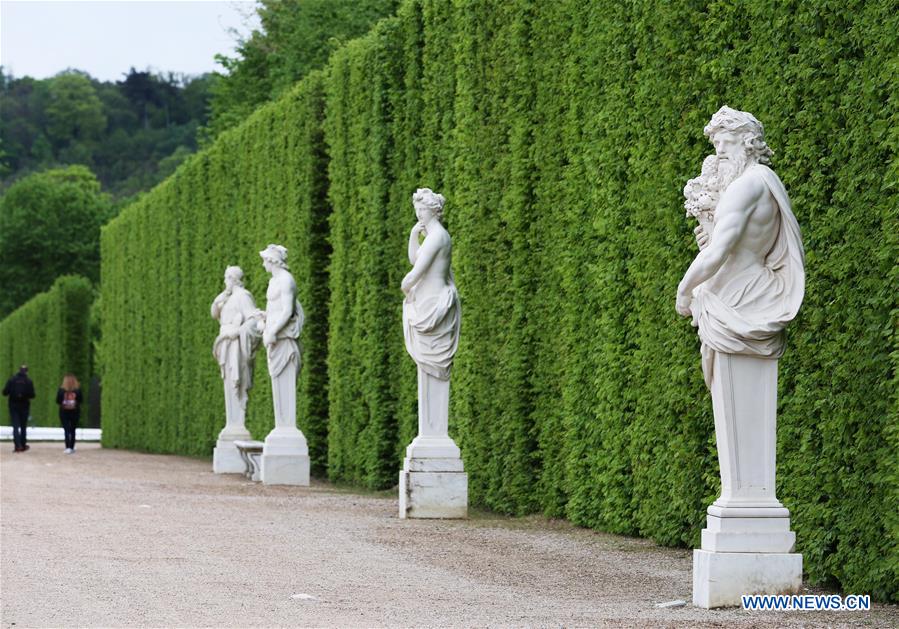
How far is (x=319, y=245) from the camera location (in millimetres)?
19391

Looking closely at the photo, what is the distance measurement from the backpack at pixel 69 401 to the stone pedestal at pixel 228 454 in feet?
31.2

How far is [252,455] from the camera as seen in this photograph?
18016 millimetres

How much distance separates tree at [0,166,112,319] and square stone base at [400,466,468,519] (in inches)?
2189

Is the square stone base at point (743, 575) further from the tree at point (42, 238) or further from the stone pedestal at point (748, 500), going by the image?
the tree at point (42, 238)

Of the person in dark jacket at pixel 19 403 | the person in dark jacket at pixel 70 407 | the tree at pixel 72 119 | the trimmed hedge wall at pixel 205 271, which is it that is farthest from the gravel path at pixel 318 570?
the tree at pixel 72 119

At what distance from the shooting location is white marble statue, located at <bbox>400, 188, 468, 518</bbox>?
40.2ft

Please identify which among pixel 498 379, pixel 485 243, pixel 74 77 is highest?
pixel 74 77

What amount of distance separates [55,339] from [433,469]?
34777mm

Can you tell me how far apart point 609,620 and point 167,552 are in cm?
383

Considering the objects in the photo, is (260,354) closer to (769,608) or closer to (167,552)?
(167,552)

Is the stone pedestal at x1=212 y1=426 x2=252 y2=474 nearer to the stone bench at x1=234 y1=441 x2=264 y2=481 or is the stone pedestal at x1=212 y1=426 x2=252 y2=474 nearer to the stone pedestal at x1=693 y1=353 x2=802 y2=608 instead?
the stone bench at x1=234 y1=441 x2=264 y2=481

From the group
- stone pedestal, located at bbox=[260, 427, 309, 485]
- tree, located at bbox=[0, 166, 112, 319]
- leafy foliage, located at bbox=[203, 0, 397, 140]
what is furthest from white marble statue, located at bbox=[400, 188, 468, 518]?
tree, located at bbox=[0, 166, 112, 319]

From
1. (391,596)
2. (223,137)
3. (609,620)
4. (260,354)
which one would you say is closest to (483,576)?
(391,596)

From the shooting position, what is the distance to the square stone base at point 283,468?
1675 cm
